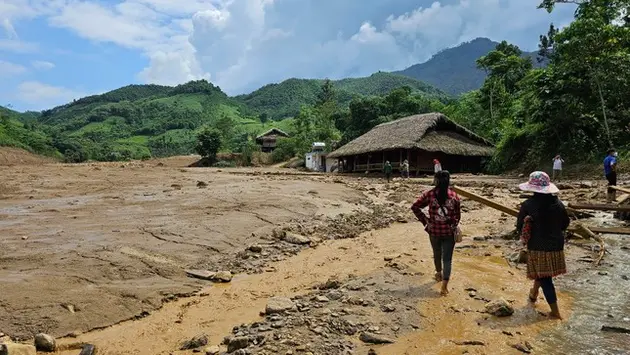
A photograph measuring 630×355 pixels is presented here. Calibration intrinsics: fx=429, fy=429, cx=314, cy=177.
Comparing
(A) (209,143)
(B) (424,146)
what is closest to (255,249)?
(B) (424,146)

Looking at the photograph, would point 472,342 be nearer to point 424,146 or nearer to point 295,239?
point 295,239

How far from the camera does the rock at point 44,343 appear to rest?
473cm

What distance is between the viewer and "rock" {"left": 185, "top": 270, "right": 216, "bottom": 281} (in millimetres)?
7305

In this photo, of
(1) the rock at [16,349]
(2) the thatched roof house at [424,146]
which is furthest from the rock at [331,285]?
(2) the thatched roof house at [424,146]

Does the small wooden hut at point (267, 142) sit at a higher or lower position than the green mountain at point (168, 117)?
lower

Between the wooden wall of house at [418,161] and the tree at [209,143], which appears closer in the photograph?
the wooden wall of house at [418,161]

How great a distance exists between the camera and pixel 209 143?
181 ft

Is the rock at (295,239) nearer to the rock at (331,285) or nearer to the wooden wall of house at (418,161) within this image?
the rock at (331,285)

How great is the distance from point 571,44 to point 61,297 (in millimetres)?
25531

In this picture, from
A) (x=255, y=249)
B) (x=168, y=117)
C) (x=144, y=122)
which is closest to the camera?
(x=255, y=249)

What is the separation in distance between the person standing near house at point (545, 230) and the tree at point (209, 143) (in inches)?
2052

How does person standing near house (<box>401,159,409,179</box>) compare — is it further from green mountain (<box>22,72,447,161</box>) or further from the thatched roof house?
green mountain (<box>22,72,447,161</box>)

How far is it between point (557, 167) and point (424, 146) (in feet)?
37.9

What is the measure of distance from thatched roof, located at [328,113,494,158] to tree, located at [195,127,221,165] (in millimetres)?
21958
